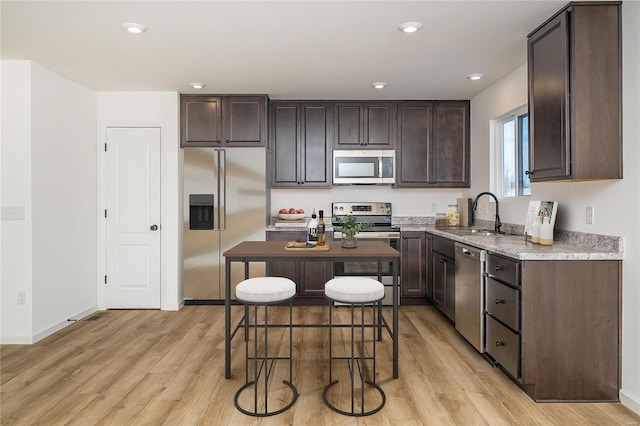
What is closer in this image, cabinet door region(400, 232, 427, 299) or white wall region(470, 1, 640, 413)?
white wall region(470, 1, 640, 413)

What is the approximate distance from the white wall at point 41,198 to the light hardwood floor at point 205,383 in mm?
324

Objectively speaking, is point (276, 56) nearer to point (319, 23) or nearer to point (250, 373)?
point (319, 23)

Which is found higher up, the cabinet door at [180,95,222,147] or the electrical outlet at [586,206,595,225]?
the cabinet door at [180,95,222,147]

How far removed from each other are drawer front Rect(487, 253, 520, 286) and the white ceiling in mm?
1652

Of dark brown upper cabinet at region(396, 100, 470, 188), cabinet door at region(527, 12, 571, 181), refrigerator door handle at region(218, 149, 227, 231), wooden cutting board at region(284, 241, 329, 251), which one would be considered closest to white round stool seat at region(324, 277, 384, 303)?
wooden cutting board at region(284, 241, 329, 251)

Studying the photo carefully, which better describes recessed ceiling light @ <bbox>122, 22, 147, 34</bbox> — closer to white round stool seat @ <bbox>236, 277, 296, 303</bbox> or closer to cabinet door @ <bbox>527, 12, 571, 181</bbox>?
white round stool seat @ <bbox>236, 277, 296, 303</bbox>

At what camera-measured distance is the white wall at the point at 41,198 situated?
3.43 meters

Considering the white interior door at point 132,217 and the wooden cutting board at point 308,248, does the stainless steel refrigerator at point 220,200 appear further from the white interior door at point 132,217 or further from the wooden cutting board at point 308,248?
the wooden cutting board at point 308,248

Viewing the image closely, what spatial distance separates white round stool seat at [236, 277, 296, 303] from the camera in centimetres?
237

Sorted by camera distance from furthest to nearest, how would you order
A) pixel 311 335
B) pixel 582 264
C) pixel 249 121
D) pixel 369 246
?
pixel 249 121, pixel 311 335, pixel 369 246, pixel 582 264

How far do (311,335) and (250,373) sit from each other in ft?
2.94

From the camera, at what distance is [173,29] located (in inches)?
109

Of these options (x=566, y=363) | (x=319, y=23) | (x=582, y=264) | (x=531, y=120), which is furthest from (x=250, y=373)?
(x=531, y=120)

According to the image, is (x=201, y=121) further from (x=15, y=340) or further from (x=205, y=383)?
(x=205, y=383)
